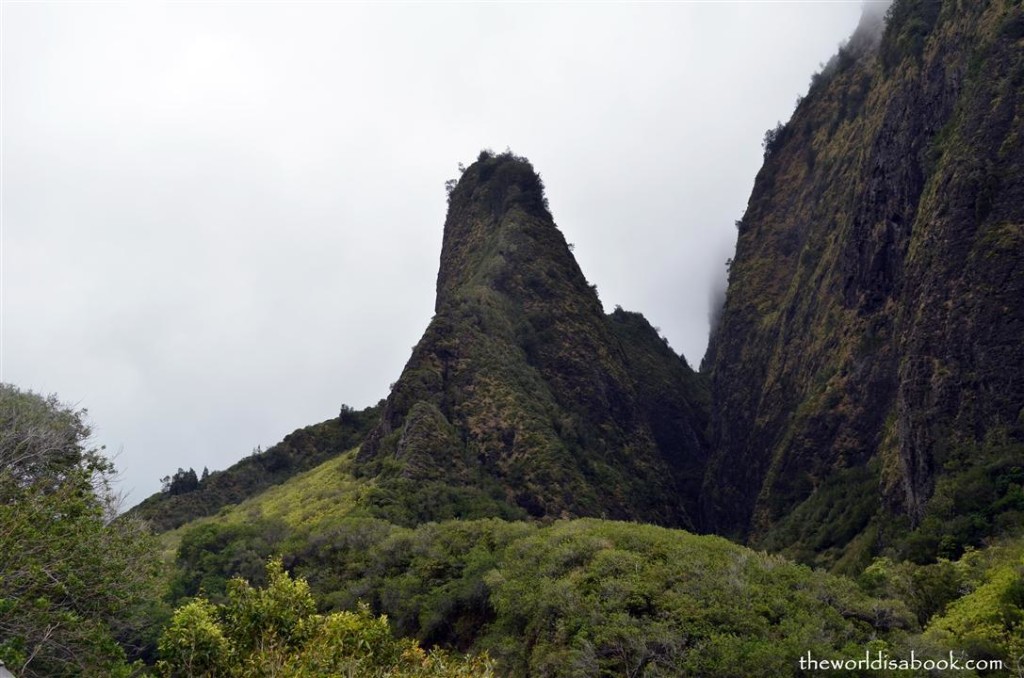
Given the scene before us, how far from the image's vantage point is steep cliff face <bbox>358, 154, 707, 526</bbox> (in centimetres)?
6875

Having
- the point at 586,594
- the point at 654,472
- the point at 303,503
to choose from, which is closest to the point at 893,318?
the point at 654,472

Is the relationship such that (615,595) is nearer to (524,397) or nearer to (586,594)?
(586,594)

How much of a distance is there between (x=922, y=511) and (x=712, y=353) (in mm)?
95798

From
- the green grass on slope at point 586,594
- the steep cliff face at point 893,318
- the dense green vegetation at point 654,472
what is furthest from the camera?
the steep cliff face at point 893,318

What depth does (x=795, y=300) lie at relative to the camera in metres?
92.9

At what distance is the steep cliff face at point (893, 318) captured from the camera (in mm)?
51812

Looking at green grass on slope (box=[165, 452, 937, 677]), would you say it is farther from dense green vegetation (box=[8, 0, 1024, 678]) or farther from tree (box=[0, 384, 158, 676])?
tree (box=[0, 384, 158, 676])

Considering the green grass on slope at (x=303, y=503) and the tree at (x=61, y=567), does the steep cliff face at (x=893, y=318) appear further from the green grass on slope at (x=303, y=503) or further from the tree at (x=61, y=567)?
the tree at (x=61, y=567)

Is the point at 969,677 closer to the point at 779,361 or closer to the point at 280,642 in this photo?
the point at 280,642

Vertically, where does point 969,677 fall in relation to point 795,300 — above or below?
below

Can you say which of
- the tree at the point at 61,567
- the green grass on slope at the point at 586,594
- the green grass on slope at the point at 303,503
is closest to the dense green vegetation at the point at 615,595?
the green grass on slope at the point at 586,594

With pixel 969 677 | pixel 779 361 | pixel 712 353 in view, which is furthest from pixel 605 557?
pixel 712 353

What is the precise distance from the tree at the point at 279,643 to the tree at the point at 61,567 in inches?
77.0

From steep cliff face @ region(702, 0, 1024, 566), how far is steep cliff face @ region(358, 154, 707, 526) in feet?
38.3
